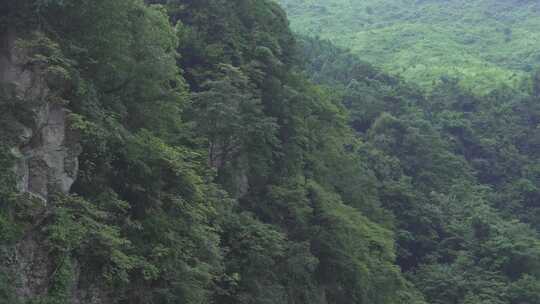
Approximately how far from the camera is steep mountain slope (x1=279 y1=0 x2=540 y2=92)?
7100 cm

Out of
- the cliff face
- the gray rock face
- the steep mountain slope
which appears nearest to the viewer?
the cliff face

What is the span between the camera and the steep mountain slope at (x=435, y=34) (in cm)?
7100

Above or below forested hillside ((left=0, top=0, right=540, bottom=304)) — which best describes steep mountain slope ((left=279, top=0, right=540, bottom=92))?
above

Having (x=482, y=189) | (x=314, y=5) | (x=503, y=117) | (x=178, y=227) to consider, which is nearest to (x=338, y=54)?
(x=503, y=117)

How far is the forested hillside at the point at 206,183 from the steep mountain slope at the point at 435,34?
29.2 m

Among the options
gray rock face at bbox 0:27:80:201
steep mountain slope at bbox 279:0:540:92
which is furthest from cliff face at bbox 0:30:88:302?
steep mountain slope at bbox 279:0:540:92

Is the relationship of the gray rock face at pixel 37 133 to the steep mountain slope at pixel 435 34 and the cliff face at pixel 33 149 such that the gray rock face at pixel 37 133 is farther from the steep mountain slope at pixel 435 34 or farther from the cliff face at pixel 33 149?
the steep mountain slope at pixel 435 34

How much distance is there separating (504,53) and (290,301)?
219 ft

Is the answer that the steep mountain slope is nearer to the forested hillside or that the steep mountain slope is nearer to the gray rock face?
the forested hillside

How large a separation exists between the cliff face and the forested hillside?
0.03 meters

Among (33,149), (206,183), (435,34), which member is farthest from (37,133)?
(435,34)

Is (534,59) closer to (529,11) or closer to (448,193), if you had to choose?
(529,11)

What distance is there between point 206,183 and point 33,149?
592 cm

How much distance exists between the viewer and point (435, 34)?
282 feet
